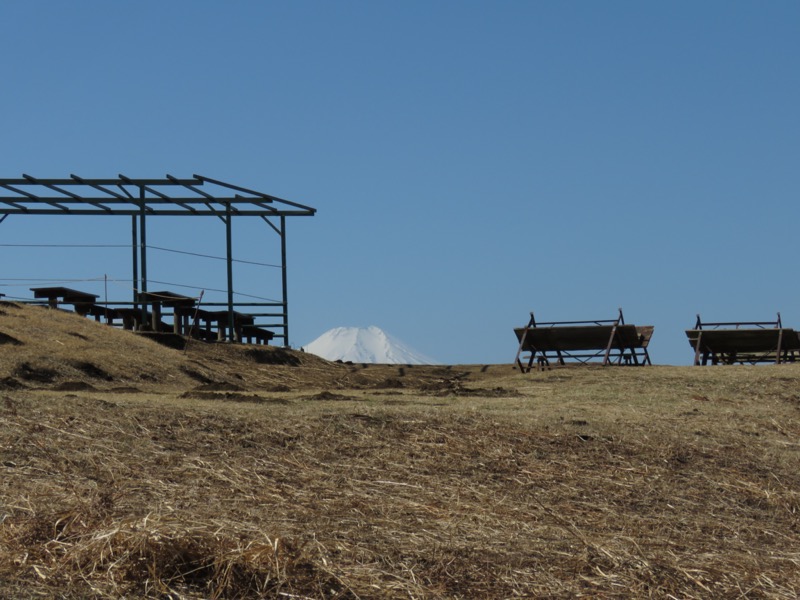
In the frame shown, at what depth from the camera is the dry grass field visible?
6242 mm

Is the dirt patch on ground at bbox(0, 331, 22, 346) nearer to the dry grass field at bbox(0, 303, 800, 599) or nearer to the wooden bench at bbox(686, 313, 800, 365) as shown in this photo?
the dry grass field at bbox(0, 303, 800, 599)

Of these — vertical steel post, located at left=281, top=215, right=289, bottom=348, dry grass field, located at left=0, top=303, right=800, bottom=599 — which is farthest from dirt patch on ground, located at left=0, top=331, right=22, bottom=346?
vertical steel post, located at left=281, top=215, right=289, bottom=348

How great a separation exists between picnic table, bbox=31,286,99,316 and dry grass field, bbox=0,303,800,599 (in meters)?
9.80

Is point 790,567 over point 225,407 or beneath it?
beneath

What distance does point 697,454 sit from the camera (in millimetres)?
11750

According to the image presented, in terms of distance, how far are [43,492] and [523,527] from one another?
11.7ft

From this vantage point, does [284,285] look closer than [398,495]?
No

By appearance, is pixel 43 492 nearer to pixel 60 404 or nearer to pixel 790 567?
pixel 60 404

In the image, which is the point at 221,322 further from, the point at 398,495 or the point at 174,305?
the point at 398,495

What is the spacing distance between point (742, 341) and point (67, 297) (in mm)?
16075

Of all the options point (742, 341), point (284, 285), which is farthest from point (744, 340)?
point (284, 285)

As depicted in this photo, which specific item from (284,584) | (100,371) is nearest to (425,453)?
(284,584)

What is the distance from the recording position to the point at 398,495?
908cm

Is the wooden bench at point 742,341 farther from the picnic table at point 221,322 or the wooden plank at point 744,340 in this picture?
the picnic table at point 221,322
